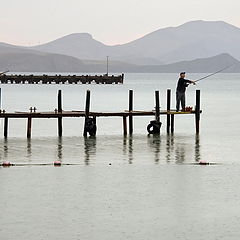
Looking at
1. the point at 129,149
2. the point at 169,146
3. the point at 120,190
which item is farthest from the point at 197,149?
the point at 120,190

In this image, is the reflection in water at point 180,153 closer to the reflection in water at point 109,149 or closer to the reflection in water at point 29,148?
the reflection in water at point 109,149

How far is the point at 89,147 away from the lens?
36250mm

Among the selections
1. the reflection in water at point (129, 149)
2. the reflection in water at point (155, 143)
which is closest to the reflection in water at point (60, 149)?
the reflection in water at point (129, 149)

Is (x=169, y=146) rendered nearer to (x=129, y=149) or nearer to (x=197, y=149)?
(x=197, y=149)

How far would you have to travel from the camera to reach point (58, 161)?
1198 inches

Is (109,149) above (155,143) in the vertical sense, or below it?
below

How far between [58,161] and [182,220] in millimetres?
11331

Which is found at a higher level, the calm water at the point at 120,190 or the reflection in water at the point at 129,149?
the reflection in water at the point at 129,149

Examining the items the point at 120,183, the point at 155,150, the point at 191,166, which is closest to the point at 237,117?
the point at 155,150

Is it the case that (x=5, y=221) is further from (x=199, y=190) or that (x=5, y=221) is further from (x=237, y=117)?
(x=237, y=117)

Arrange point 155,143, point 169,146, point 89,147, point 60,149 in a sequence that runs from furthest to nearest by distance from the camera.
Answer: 1. point 155,143
2. point 169,146
3. point 89,147
4. point 60,149

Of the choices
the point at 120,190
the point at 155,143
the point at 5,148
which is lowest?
the point at 120,190

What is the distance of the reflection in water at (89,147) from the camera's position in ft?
106

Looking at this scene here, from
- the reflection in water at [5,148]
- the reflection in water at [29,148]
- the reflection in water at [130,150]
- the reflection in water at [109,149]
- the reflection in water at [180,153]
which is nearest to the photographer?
the reflection in water at [130,150]
